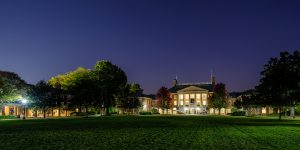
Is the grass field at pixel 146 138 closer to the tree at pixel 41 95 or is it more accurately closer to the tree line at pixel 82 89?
the tree at pixel 41 95

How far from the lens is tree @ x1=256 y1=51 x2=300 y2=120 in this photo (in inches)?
2486

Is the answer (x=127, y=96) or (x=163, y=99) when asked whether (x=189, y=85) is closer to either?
(x=163, y=99)

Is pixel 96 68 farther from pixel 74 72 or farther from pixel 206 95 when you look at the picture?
pixel 206 95

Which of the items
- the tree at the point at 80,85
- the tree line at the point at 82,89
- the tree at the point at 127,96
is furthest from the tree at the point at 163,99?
the tree at the point at 80,85

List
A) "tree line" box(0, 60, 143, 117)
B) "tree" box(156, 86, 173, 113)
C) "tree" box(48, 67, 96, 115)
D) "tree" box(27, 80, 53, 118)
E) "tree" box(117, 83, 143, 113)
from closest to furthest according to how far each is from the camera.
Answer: "tree" box(27, 80, 53, 118)
"tree line" box(0, 60, 143, 117)
"tree" box(48, 67, 96, 115)
"tree" box(117, 83, 143, 113)
"tree" box(156, 86, 173, 113)

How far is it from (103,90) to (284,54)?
4293 centimetres

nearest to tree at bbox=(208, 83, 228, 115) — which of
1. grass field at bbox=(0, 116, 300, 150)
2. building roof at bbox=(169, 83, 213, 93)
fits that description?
building roof at bbox=(169, 83, 213, 93)

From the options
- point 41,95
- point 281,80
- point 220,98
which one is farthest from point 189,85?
point 281,80

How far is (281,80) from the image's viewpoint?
64312 millimetres

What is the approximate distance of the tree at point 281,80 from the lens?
63.2 meters

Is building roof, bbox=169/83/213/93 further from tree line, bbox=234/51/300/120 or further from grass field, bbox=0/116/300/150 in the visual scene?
grass field, bbox=0/116/300/150

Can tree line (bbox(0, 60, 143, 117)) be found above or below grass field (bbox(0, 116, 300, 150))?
above

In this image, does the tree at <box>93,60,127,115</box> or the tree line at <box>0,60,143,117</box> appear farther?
the tree at <box>93,60,127,115</box>

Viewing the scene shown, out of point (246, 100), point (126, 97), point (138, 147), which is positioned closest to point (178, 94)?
point (246, 100)
